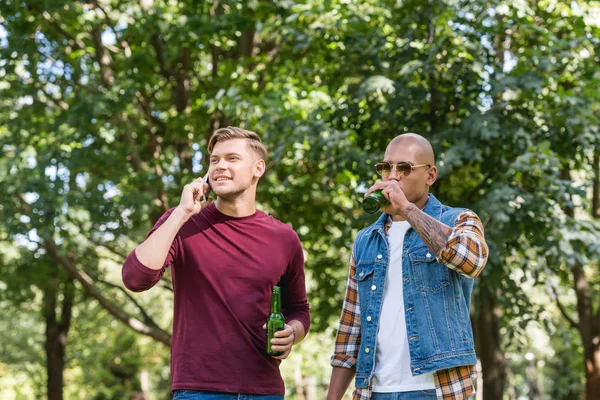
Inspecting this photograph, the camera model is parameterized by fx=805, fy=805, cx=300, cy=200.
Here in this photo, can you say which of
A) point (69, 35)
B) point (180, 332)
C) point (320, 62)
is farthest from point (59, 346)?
point (180, 332)

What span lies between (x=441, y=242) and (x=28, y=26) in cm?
1080

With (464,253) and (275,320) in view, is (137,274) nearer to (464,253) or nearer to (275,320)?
(275,320)

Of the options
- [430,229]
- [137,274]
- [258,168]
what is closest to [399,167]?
[430,229]

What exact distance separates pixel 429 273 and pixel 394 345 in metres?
0.38

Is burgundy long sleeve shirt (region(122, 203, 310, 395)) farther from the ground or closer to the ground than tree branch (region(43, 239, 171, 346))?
closer to the ground

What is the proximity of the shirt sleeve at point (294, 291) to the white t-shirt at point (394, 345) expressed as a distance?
59 cm

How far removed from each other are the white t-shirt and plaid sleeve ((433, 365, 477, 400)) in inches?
1.6

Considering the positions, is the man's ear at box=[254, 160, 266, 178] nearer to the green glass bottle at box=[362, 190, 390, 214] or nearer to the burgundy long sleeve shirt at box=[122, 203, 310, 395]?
the burgundy long sleeve shirt at box=[122, 203, 310, 395]

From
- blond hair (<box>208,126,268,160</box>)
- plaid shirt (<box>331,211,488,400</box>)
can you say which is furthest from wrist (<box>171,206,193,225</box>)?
plaid shirt (<box>331,211,488,400</box>)

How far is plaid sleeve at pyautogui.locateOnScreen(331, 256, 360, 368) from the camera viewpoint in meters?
4.10

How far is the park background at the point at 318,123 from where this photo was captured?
864 centimetres

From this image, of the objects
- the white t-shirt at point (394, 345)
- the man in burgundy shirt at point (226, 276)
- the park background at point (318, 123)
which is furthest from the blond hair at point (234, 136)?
the park background at point (318, 123)

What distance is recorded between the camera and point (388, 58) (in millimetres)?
9133

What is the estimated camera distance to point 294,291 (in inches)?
172
